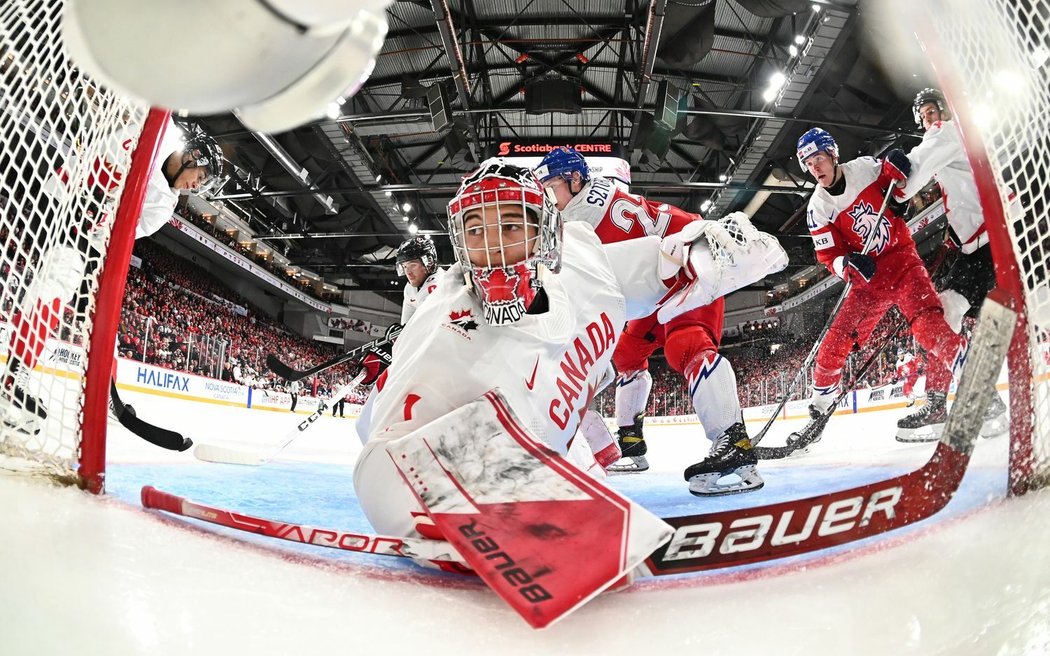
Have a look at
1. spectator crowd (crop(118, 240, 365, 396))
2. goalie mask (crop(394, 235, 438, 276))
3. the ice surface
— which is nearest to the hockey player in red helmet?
goalie mask (crop(394, 235, 438, 276))

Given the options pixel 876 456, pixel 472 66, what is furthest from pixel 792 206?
pixel 876 456

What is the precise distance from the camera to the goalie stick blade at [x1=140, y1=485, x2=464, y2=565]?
976 mm

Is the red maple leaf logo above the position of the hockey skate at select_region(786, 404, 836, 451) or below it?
above

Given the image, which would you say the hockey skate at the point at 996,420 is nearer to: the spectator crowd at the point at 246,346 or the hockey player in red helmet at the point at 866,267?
the hockey player in red helmet at the point at 866,267

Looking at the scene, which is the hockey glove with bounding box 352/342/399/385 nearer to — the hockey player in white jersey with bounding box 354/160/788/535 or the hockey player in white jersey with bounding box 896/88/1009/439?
the hockey player in white jersey with bounding box 354/160/788/535

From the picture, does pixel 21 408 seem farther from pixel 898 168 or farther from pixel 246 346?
pixel 246 346

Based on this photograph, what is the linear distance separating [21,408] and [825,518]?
1.62 m

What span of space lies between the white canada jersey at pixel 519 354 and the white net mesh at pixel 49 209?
0.68 meters

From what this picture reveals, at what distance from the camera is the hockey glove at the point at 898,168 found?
3096 millimetres

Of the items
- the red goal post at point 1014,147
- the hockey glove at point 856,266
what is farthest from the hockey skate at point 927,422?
the red goal post at point 1014,147

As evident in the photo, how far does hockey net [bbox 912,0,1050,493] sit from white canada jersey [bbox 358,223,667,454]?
811mm

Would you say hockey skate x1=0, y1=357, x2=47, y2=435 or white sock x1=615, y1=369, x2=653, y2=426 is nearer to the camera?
hockey skate x1=0, y1=357, x2=47, y2=435

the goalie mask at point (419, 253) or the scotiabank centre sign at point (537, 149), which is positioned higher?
the scotiabank centre sign at point (537, 149)

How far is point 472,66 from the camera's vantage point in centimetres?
1018
